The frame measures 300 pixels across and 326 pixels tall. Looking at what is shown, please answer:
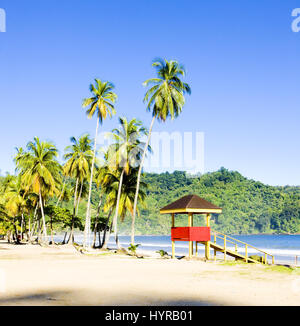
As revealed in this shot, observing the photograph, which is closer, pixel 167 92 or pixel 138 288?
pixel 138 288

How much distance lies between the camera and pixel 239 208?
7382 inches

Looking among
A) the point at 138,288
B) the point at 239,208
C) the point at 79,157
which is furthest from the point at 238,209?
the point at 138,288

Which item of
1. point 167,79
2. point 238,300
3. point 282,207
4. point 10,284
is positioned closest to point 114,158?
point 167,79

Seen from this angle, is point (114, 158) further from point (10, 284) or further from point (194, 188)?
point (194, 188)

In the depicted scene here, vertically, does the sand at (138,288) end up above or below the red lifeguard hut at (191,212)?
below

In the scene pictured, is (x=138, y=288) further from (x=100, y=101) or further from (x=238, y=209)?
(x=238, y=209)

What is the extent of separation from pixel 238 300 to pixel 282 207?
182301 millimetres

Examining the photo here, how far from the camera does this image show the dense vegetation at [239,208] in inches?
7160

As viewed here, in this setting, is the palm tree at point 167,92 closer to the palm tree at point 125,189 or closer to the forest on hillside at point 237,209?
the palm tree at point 125,189

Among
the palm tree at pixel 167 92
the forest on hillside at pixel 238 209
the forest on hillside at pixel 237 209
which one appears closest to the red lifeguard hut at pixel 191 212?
the palm tree at pixel 167 92
